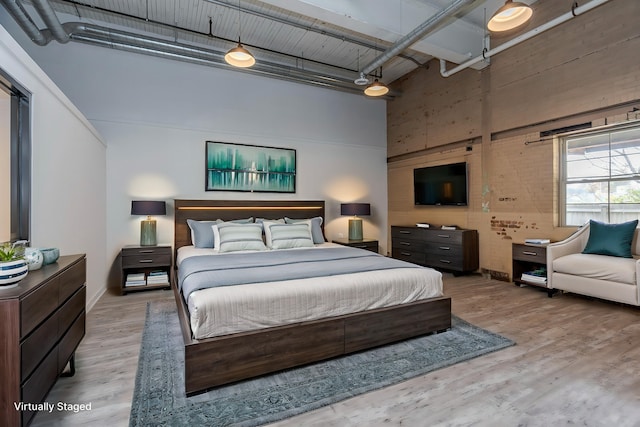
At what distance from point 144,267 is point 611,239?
19.5 ft

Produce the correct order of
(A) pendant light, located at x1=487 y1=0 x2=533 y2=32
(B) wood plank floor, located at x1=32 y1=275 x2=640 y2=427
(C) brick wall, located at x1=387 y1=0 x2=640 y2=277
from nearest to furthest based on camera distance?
1. (B) wood plank floor, located at x1=32 y1=275 x2=640 y2=427
2. (A) pendant light, located at x1=487 y1=0 x2=533 y2=32
3. (C) brick wall, located at x1=387 y1=0 x2=640 y2=277

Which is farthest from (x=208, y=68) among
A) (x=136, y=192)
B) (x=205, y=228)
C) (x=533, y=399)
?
(x=533, y=399)

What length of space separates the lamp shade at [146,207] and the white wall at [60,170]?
427 mm

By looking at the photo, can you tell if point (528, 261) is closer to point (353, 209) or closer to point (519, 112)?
point (519, 112)

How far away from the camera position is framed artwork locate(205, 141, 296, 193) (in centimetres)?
519

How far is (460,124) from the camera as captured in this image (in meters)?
5.41

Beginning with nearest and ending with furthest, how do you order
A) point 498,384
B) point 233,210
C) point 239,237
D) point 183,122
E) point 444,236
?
1. point 498,384
2. point 239,237
3. point 183,122
4. point 233,210
5. point 444,236

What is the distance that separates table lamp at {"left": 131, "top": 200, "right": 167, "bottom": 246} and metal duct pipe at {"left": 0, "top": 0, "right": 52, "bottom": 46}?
217cm

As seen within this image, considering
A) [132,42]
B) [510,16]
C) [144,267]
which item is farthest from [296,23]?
[144,267]

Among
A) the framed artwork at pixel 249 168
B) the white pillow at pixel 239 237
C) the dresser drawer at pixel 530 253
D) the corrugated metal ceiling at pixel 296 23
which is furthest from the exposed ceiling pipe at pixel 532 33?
the white pillow at pixel 239 237

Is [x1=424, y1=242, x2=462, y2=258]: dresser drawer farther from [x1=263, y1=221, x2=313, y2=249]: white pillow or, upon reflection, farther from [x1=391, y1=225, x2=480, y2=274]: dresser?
[x1=263, y1=221, x2=313, y2=249]: white pillow

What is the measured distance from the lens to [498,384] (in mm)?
2041

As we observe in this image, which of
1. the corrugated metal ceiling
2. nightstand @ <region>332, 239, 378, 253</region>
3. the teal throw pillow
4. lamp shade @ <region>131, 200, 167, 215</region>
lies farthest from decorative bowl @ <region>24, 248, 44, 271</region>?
the teal throw pillow

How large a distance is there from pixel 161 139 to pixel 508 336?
5163 mm
